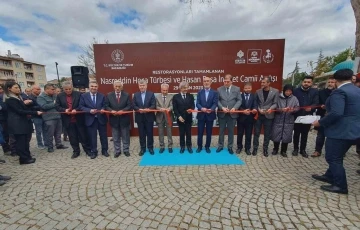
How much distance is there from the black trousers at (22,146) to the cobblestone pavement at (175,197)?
223 millimetres

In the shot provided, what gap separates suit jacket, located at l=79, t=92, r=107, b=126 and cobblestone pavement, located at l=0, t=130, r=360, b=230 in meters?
1.13

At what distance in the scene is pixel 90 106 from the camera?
4.76m

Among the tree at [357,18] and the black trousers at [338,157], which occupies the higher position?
the tree at [357,18]

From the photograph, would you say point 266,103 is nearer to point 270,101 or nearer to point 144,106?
point 270,101

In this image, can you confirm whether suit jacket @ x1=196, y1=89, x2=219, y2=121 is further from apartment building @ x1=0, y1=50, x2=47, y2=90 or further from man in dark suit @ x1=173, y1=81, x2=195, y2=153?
A: apartment building @ x1=0, y1=50, x2=47, y2=90

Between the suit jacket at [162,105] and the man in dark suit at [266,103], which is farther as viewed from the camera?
the suit jacket at [162,105]

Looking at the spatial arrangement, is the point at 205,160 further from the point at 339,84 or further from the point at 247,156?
the point at 339,84

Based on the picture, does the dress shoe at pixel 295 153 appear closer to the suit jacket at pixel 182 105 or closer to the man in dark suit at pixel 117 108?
the suit jacket at pixel 182 105

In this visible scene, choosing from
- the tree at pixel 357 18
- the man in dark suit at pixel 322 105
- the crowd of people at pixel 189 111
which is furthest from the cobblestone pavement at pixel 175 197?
the tree at pixel 357 18

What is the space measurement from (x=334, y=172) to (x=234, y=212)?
1875mm

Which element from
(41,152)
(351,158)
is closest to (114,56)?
(41,152)

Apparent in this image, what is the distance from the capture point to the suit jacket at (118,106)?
4.81 m

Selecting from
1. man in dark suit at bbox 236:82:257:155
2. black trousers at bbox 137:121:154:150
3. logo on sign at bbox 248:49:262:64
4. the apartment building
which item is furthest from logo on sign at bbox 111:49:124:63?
the apartment building

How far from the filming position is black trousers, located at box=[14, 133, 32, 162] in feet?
14.5
